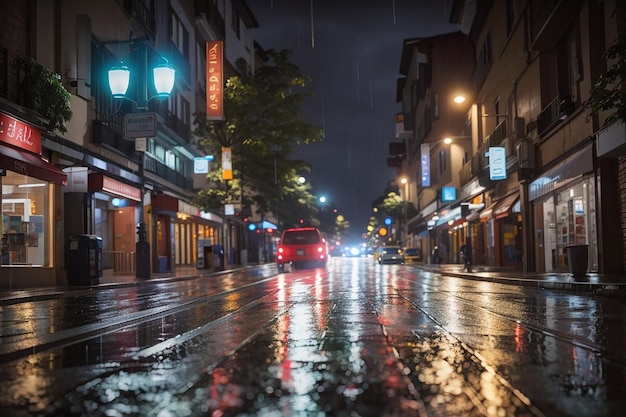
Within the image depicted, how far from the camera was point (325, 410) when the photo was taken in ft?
14.2

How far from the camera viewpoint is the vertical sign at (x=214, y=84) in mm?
33688

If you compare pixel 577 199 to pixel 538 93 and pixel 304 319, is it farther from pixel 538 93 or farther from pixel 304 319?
pixel 304 319

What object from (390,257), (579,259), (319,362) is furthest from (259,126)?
(319,362)

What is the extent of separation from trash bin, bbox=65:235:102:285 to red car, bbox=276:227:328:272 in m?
13.7

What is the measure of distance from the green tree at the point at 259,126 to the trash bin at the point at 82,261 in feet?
56.3

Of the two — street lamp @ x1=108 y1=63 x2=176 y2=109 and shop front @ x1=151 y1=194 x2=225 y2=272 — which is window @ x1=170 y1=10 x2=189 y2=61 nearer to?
shop front @ x1=151 y1=194 x2=225 y2=272

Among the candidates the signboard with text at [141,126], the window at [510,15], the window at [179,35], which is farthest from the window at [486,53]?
the signboard with text at [141,126]

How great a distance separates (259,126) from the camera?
37.6m

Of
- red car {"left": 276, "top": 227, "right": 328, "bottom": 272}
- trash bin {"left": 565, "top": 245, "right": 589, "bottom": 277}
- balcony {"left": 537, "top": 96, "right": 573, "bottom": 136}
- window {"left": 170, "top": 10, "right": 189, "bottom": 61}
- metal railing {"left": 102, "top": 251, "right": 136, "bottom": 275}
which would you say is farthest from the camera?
window {"left": 170, "top": 10, "right": 189, "bottom": 61}

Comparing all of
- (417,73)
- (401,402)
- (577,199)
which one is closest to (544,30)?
(577,199)

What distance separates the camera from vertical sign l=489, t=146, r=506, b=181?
28.9m

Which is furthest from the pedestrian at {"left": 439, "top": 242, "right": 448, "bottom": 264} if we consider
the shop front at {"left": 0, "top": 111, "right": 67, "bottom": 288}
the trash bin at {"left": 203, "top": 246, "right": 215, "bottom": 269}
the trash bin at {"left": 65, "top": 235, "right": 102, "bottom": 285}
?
the shop front at {"left": 0, "top": 111, "right": 67, "bottom": 288}

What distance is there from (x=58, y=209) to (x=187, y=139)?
18.4 metres

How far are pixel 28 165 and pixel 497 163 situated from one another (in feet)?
66.7
